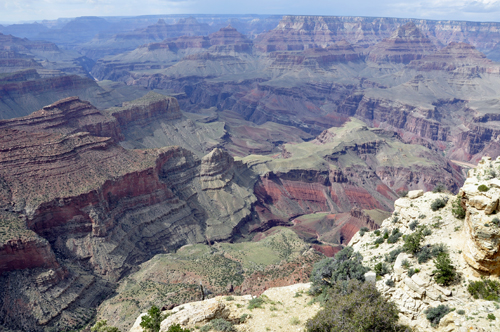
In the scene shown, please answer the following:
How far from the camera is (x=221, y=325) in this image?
1242 inches

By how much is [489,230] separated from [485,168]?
12.6m

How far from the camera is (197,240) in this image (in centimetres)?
9050

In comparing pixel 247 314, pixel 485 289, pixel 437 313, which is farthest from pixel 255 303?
pixel 485 289

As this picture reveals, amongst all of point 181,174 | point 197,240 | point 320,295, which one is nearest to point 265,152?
point 181,174

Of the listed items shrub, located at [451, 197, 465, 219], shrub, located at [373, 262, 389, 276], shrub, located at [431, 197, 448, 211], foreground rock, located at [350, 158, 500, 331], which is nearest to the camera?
foreground rock, located at [350, 158, 500, 331]

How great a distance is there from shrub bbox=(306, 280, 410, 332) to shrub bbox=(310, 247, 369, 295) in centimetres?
454

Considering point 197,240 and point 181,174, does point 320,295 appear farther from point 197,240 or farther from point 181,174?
point 181,174

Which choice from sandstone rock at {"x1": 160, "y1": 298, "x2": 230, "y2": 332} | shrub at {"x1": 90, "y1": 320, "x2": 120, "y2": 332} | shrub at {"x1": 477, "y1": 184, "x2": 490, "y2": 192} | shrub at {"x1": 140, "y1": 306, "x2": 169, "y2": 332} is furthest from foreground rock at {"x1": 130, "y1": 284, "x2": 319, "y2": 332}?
shrub at {"x1": 477, "y1": 184, "x2": 490, "y2": 192}

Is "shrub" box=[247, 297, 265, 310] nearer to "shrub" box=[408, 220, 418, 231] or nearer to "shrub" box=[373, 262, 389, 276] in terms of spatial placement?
"shrub" box=[373, 262, 389, 276]

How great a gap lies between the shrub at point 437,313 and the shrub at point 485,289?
2.40 m

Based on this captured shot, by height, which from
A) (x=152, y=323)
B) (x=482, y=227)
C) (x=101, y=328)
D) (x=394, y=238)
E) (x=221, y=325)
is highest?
(x=482, y=227)

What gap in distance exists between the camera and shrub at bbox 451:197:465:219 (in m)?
33.0

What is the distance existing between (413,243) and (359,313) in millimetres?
10028

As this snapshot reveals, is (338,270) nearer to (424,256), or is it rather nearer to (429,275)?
(424,256)
